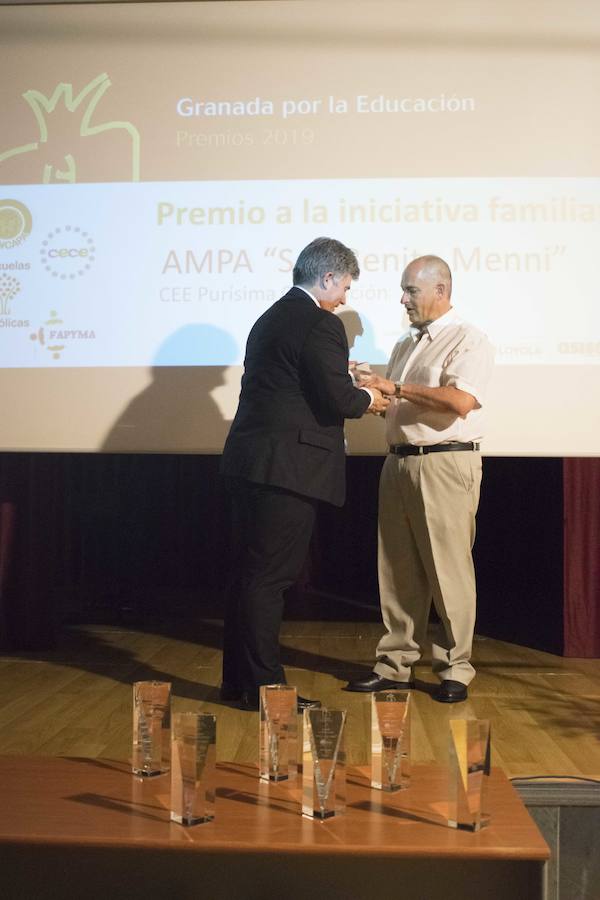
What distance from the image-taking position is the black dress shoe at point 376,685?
3558 millimetres

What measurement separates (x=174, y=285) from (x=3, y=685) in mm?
1542

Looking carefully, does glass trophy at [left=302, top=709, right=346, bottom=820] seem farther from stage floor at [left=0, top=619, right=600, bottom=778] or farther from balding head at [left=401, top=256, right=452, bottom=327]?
balding head at [left=401, top=256, right=452, bottom=327]

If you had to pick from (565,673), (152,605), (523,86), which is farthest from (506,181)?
(152,605)

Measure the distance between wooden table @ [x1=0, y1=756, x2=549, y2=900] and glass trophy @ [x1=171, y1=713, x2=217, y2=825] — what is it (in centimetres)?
2

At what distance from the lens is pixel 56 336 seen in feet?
12.5

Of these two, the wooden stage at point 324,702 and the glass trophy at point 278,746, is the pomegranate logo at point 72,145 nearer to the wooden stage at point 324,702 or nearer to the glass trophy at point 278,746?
the wooden stage at point 324,702

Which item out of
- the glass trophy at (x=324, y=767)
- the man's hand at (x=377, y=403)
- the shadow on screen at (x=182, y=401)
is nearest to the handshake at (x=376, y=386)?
the man's hand at (x=377, y=403)

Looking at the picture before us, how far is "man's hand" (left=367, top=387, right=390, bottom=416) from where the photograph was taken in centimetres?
341

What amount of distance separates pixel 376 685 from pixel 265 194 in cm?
174

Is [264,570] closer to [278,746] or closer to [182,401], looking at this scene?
[182,401]

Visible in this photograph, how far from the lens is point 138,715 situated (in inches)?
65.4

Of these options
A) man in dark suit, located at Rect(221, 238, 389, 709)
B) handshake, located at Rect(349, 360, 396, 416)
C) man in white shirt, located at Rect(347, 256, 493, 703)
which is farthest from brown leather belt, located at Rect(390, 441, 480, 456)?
man in dark suit, located at Rect(221, 238, 389, 709)

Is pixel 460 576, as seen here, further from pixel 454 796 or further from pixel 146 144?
pixel 454 796

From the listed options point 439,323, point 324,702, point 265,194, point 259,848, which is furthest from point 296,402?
point 259,848
